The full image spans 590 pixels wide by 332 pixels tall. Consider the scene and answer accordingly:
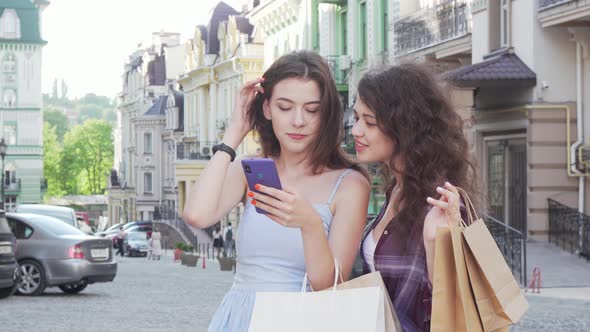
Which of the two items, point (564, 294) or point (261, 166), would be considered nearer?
point (261, 166)

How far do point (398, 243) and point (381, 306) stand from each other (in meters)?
0.36

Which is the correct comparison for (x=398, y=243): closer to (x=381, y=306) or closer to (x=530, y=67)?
(x=381, y=306)

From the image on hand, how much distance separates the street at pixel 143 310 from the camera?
16.3m

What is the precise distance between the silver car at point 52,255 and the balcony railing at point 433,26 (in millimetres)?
9839

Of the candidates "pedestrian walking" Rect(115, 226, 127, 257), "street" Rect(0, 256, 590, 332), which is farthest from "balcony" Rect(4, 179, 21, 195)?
"street" Rect(0, 256, 590, 332)

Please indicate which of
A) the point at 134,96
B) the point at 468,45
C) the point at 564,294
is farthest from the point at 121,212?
the point at 564,294

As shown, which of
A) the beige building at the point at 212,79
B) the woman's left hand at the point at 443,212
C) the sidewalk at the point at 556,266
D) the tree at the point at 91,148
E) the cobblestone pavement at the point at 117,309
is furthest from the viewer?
the tree at the point at 91,148

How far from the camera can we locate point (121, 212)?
376 ft

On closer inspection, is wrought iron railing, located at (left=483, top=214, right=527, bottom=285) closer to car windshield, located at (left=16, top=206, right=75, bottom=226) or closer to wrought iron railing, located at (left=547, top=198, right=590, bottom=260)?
wrought iron railing, located at (left=547, top=198, right=590, bottom=260)

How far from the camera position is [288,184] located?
4.61 m

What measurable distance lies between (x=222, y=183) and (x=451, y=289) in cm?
111

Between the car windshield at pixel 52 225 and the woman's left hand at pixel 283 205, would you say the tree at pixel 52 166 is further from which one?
the woman's left hand at pixel 283 205

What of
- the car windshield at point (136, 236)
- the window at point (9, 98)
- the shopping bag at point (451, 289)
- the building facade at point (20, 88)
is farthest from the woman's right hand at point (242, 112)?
the window at point (9, 98)

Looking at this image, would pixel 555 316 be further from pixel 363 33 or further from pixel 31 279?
pixel 363 33
